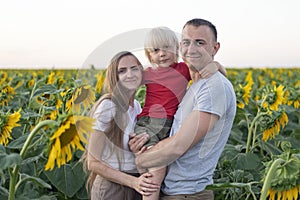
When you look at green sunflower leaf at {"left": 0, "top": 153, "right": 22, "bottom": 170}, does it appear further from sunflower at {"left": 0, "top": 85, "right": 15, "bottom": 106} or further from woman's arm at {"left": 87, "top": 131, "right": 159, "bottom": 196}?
sunflower at {"left": 0, "top": 85, "right": 15, "bottom": 106}

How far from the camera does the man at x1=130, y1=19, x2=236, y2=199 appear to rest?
253 centimetres

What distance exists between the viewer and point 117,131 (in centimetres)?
274

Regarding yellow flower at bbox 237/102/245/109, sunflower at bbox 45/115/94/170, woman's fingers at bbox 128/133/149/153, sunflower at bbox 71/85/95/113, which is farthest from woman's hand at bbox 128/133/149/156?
yellow flower at bbox 237/102/245/109

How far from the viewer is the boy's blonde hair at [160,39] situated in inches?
110

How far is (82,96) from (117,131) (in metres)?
0.45

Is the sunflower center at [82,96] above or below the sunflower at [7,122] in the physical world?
above

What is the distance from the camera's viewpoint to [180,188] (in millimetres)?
2676

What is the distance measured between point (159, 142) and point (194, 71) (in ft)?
1.27

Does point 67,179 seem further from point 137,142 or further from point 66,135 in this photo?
point 66,135

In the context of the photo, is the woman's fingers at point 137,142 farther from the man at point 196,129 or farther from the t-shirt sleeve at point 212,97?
the t-shirt sleeve at point 212,97

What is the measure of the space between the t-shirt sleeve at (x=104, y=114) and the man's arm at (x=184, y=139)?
0.95 feet

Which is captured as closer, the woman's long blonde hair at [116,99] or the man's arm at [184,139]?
the man's arm at [184,139]

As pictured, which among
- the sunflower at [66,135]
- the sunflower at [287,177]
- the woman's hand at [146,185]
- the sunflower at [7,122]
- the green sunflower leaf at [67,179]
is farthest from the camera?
the green sunflower leaf at [67,179]

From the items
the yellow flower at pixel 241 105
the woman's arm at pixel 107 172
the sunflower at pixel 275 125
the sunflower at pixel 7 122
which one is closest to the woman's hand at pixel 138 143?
the woman's arm at pixel 107 172
